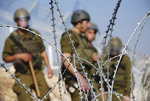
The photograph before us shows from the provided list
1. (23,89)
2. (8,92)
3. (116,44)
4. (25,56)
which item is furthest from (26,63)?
(8,92)

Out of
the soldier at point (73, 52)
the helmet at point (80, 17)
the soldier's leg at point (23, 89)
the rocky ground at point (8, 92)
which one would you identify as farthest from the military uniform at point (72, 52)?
the rocky ground at point (8, 92)

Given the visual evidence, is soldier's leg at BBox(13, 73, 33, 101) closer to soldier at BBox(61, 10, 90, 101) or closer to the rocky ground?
soldier at BBox(61, 10, 90, 101)

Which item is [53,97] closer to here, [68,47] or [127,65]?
[127,65]

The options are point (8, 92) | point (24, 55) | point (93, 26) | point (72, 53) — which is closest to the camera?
point (72, 53)

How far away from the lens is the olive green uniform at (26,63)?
2021 mm

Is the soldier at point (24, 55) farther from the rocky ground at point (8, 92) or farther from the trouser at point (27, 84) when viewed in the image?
the rocky ground at point (8, 92)

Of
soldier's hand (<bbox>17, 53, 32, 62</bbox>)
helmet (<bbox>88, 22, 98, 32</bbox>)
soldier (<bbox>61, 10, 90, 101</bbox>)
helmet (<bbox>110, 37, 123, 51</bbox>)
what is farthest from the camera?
helmet (<bbox>110, 37, 123, 51</bbox>)

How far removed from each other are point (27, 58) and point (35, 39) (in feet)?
0.71

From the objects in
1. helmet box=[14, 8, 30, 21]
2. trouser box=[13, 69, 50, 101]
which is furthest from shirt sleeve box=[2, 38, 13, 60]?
helmet box=[14, 8, 30, 21]

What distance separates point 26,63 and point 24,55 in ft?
0.30

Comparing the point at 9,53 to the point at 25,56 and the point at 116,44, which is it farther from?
the point at 116,44

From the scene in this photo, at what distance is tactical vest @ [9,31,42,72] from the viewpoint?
2086mm

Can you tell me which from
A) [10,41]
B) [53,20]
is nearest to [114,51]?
[10,41]

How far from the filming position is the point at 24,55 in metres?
2.11
